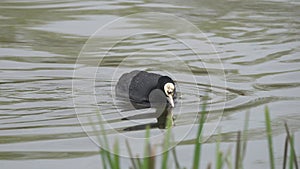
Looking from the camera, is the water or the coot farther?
the coot

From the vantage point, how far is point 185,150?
644 centimetres

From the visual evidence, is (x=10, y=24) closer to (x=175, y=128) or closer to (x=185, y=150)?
(x=175, y=128)

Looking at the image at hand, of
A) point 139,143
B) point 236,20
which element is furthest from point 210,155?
point 236,20

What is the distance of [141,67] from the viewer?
30.8 feet

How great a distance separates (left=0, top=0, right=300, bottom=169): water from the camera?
263 inches

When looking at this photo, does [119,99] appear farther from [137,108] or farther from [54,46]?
[54,46]

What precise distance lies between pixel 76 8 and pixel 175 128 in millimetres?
5636

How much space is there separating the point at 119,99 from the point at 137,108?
348 mm

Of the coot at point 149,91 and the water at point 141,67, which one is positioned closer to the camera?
the water at point 141,67

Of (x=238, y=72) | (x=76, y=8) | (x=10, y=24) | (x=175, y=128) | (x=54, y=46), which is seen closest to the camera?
(x=175, y=128)

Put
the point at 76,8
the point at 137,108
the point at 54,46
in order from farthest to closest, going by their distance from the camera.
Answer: the point at 76,8
the point at 54,46
the point at 137,108

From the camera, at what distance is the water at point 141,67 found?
263 inches

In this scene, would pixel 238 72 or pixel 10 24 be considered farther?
pixel 10 24

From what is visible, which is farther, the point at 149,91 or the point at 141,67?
the point at 141,67
